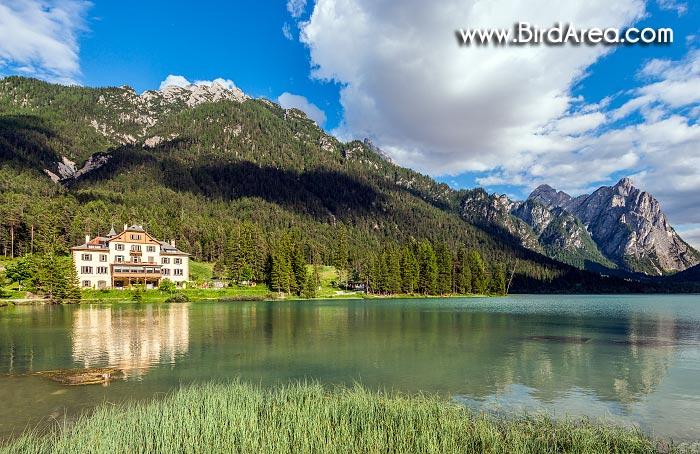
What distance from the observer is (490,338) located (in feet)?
136

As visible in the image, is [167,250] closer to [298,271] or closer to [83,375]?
[298,271]

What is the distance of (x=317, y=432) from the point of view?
12.1m

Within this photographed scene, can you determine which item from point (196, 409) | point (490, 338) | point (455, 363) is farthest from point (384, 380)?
point (490, 338)

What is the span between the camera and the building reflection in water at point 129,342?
2780 centimetres

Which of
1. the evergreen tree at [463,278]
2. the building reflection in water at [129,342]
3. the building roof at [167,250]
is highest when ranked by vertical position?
the building roof at [167,250]

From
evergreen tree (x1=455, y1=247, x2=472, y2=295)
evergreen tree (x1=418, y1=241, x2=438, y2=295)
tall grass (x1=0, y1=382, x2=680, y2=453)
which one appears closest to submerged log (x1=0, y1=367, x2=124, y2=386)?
tall grass (x1=0, y1=382, x2=680, y2=453)

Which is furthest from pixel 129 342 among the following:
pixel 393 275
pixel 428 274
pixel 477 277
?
pixel 477 277

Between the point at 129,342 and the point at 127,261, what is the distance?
3353 inches

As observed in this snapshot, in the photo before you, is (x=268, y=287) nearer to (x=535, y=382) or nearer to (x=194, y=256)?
(x=194, y=256)

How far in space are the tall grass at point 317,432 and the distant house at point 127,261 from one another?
10765 cm

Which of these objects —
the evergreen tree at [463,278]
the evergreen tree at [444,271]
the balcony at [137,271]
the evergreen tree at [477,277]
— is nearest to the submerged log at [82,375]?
the balcony at [137,271]

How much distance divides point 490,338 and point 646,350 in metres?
13.2

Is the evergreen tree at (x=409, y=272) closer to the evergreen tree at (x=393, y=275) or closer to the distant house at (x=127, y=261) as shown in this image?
the evergreen tree at (x=393, y=275)

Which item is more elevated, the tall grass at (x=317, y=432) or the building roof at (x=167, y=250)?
the building roof at (x=167, y=250)
